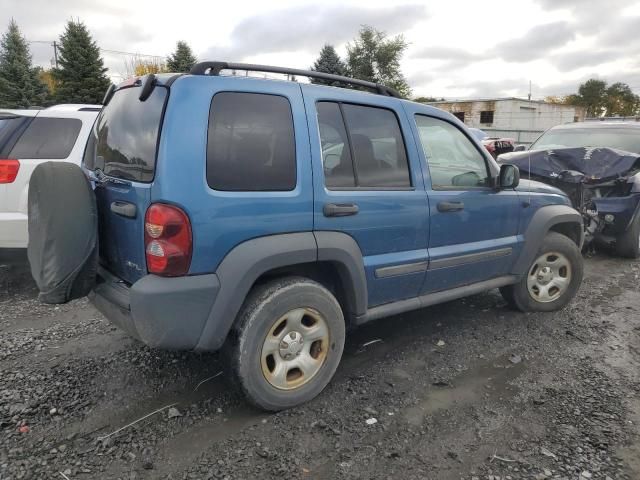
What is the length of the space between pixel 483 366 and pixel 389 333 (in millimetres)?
814

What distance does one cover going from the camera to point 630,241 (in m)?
6.30

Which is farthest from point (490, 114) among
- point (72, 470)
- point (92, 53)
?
point (72, 470)

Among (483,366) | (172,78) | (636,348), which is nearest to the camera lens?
(172,78)

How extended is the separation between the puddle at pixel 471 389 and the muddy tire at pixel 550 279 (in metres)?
0.98

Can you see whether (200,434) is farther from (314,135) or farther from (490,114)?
(490,114)

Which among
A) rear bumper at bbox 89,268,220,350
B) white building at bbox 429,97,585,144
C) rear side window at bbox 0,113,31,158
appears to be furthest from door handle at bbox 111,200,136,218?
white building at bbox 429,97,585,144

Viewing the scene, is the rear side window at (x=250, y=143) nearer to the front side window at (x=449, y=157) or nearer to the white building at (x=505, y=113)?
the front side window at (x=449, y=157)

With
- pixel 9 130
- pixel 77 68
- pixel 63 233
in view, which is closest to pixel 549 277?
pixel 63 233

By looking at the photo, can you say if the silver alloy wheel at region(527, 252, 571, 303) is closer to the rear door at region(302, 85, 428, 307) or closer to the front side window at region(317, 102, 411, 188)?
Answer: the rear door at region(302, 85, 428, 307)

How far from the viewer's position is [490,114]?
40.8m

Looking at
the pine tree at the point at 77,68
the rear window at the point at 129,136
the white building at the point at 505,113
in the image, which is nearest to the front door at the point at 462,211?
the rear window at the point at 129,136

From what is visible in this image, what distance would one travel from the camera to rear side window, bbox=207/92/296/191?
2473mm

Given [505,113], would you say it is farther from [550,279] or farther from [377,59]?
[550,279]

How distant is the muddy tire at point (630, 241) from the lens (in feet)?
20.6
